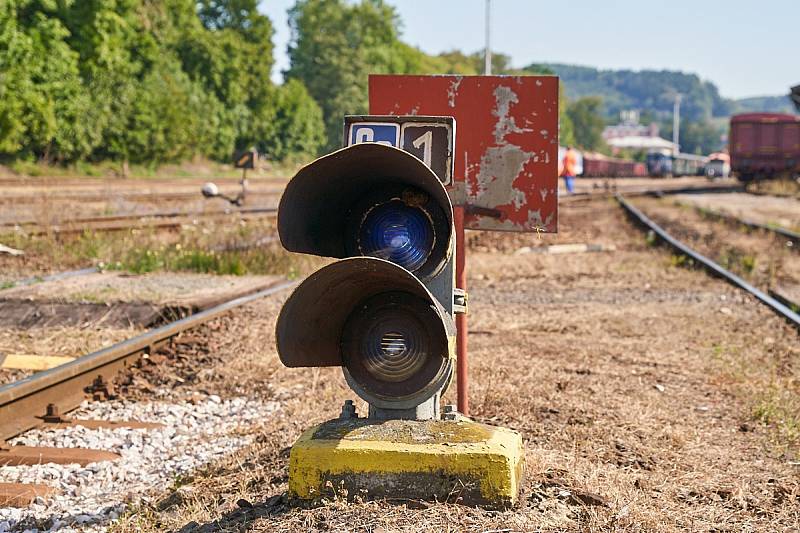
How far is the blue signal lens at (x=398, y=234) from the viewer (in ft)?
12.1

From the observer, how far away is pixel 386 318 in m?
3.66

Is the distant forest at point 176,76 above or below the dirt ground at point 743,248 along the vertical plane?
above

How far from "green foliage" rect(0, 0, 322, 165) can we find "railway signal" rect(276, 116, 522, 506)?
36.6 meters

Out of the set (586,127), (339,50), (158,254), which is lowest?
(158,254)

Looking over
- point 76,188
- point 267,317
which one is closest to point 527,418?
point 267,317

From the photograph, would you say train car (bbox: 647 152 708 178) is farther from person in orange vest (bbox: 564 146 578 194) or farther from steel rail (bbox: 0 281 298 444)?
steel rail (bbox: 0 281 298 444)

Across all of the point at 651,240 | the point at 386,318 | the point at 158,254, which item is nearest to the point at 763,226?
the point at 651,240

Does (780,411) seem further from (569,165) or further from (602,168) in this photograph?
(602,168)

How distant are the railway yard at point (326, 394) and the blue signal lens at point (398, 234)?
844 millimetres

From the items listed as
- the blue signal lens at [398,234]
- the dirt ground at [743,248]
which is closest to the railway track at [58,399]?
the blue signal lens at [398,234]

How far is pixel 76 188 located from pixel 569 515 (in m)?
27.1

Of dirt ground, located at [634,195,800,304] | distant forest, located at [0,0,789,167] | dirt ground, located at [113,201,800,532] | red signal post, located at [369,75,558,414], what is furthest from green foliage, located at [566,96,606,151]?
red signal post, located at [369,75,558,414]

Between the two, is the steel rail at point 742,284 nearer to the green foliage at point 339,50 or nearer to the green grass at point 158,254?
the green grass at point 158,254

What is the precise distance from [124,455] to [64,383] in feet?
3.38
